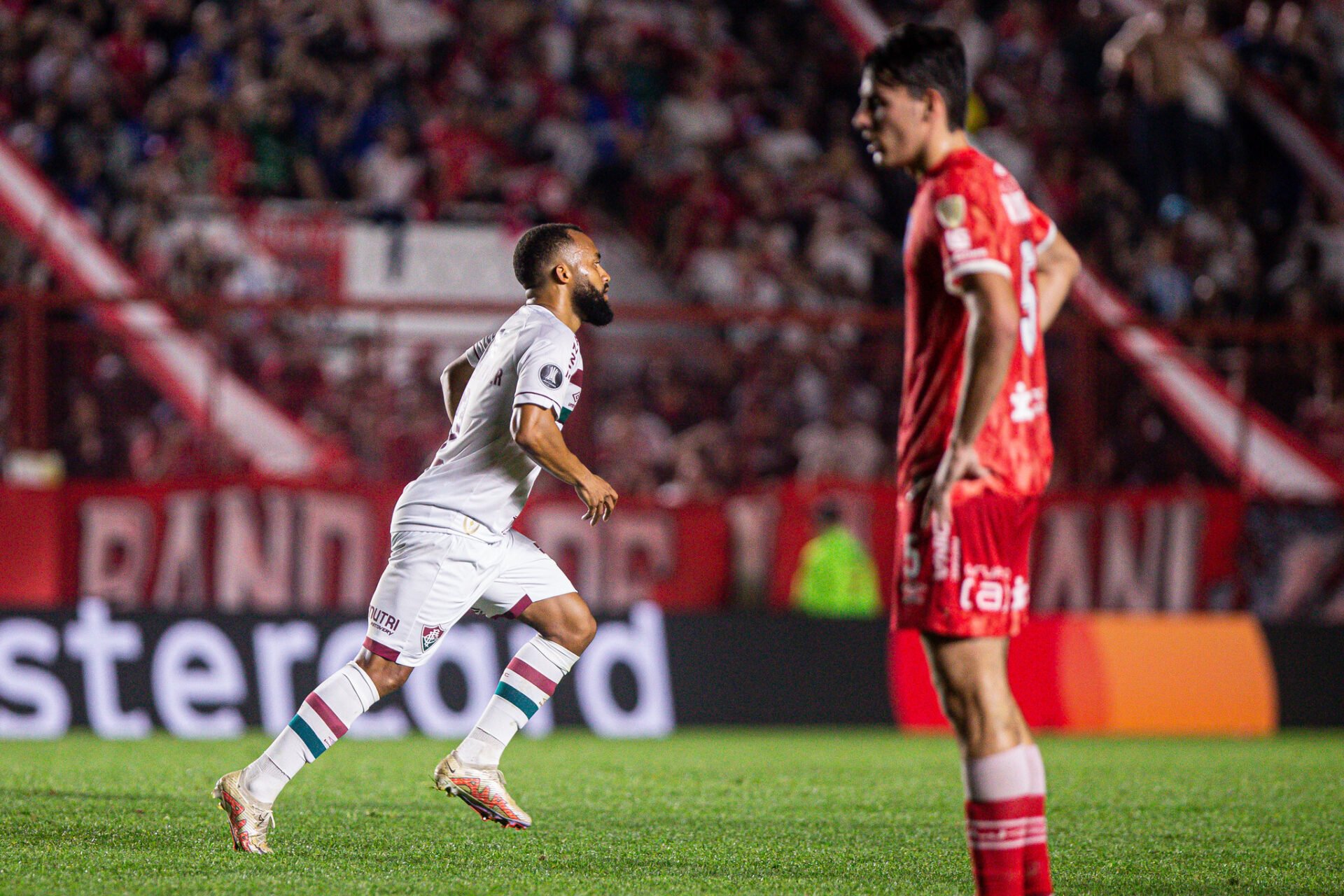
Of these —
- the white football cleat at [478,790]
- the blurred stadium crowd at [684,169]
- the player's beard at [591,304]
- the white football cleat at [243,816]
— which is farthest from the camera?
the blurred stadium crowd at [684,169]

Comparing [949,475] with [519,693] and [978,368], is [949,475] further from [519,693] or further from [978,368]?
[519,693]

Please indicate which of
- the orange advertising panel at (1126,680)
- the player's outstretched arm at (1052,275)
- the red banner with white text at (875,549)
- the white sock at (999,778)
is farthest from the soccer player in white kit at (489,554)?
the red banner with white text at (875,549)

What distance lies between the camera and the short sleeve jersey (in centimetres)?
415

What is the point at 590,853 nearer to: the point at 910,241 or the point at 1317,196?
the point at 910,241

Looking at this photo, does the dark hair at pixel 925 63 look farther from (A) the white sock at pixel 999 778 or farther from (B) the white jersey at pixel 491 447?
(B) the white jersey at pixel 491 447

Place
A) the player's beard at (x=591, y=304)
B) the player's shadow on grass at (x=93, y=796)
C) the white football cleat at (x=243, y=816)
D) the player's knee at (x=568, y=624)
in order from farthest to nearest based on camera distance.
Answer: the player's shadow on grass at (x=93, y=796) < the player's knee at (x=568, y=624) < the player's beard at (x=591, y=304) < the white football cleat at (x=243, y=816)

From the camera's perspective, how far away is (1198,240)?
1684cm

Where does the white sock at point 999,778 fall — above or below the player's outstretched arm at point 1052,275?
below

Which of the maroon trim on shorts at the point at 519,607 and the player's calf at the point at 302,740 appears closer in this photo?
the player's calf at the point at 302,740

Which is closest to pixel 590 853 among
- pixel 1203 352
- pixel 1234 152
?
pixel 1203 352

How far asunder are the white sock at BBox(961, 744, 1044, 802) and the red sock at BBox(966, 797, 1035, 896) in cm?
2

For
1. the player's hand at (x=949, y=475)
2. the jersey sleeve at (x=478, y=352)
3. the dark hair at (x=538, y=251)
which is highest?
the dark hair at (x=538, y=251)

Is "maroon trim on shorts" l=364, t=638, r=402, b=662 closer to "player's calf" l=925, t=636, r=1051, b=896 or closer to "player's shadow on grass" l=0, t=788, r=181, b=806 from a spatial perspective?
"player's shadow on grass" l=0, t=788, r=181, b=806

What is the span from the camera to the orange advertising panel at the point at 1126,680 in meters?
11.8
